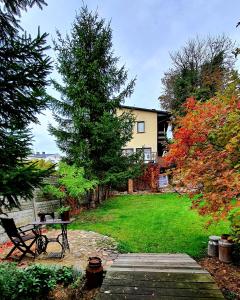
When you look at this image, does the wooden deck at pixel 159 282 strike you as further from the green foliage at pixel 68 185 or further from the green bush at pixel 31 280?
the green foliage at pixel 68 185

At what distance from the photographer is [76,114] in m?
12.9

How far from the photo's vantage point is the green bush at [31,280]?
359 cm

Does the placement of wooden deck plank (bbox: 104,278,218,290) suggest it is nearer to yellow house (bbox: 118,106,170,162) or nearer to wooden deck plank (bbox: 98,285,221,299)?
wooden deck plank (bbox: 98,285,221,299)

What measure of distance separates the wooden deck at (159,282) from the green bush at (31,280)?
94cm

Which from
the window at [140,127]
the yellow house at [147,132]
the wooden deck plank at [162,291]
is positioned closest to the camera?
the wooden deck plank at [162,291]

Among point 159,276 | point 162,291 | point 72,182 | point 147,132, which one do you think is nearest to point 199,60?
point 147,132

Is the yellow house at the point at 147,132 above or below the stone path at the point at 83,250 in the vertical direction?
above

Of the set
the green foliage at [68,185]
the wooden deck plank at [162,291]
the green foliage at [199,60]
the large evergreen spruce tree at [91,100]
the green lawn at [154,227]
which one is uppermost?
the green foliage at [199,60]

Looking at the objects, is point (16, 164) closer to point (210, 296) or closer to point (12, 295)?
point (12, 295)

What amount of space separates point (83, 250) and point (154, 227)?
3.07 meters

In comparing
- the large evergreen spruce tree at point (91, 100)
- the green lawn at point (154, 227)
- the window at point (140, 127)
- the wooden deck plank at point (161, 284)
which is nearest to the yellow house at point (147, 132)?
the window at point (140, 127)

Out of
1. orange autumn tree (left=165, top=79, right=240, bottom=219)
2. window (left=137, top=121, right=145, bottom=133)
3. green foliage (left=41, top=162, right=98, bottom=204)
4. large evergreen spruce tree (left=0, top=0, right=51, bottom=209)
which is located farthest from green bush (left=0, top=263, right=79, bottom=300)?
window (left=137, top=121, right=145, bottom=133)

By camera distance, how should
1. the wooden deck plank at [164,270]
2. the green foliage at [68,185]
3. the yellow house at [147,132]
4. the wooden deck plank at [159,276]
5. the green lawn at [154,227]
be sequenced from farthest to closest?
the yellow house at [147,132] → the green foliage at [68,185] → the green lawn at [154,227] → the wooden deck plank at [164,270] → the wooden deck plank at [159,276]

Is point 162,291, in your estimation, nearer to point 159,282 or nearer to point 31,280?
point 159,282
